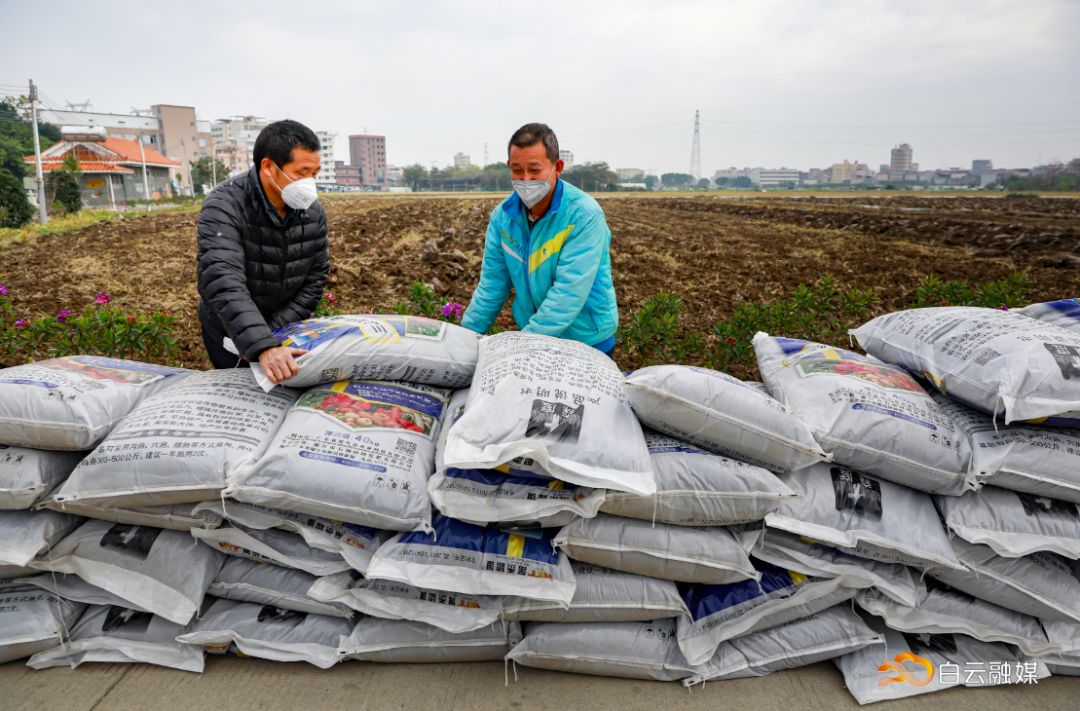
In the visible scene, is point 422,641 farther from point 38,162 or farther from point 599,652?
point 38,162

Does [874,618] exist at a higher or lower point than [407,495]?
lower

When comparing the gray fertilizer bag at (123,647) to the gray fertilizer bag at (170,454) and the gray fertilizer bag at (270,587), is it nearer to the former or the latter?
the gray fertilizer bag at (270,587)

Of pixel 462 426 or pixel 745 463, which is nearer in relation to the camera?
pixel 462 426

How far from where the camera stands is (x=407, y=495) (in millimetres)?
1760

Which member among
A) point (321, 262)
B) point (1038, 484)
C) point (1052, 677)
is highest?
point (321, 262)

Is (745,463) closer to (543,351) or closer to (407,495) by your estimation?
(543,351)

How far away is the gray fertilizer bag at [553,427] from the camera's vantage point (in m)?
1.67

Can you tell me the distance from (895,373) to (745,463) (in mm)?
773

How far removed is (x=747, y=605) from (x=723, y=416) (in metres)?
0.61

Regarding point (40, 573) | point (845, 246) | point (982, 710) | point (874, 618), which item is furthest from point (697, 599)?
point (845, 246)

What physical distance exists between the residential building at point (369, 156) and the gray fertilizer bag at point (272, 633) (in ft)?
364

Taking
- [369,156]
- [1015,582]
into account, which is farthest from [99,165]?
[369,156]

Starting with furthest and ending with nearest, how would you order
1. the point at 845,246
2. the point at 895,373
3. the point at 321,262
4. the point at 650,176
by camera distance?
the point at 650,176 → the point at 845,246 → the point at 321,262 → the point at 895,373

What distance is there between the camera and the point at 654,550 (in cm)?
184
